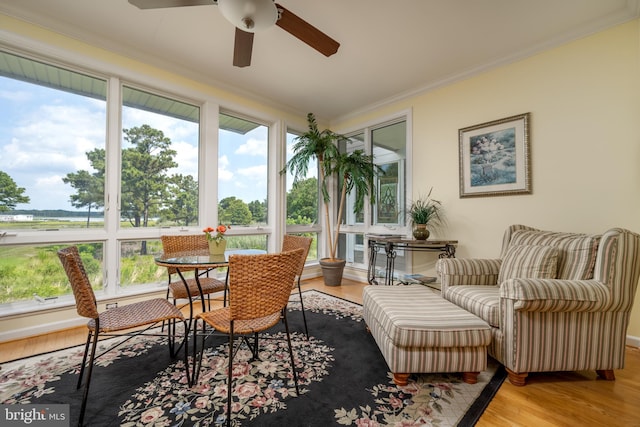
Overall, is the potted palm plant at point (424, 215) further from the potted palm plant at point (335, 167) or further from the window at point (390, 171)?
the potted palm plant at point (335, 167)

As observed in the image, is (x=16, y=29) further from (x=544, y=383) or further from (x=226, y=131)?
(x=544, y=383)

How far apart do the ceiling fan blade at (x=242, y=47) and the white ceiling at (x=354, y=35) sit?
0.48 meters

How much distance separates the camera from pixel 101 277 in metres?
2.81

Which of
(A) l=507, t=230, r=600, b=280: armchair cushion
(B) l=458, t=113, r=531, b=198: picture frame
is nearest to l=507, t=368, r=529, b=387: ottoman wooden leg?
(A) l=507, t=230, r=600, b=280: armchair cushion

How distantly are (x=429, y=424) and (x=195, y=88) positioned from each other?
12.9ft

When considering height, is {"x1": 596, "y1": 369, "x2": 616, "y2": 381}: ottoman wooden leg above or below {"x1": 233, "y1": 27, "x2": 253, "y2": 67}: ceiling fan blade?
below

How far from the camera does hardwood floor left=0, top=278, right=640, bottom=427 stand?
1401 mm

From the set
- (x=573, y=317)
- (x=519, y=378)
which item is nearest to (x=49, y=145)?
(x=519, y=378)

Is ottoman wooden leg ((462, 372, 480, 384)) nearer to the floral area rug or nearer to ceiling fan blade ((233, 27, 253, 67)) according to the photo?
the floral area rug

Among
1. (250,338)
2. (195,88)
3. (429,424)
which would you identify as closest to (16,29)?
(195,88)

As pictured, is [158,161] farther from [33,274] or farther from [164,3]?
[164,3]

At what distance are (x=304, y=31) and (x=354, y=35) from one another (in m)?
0.88
